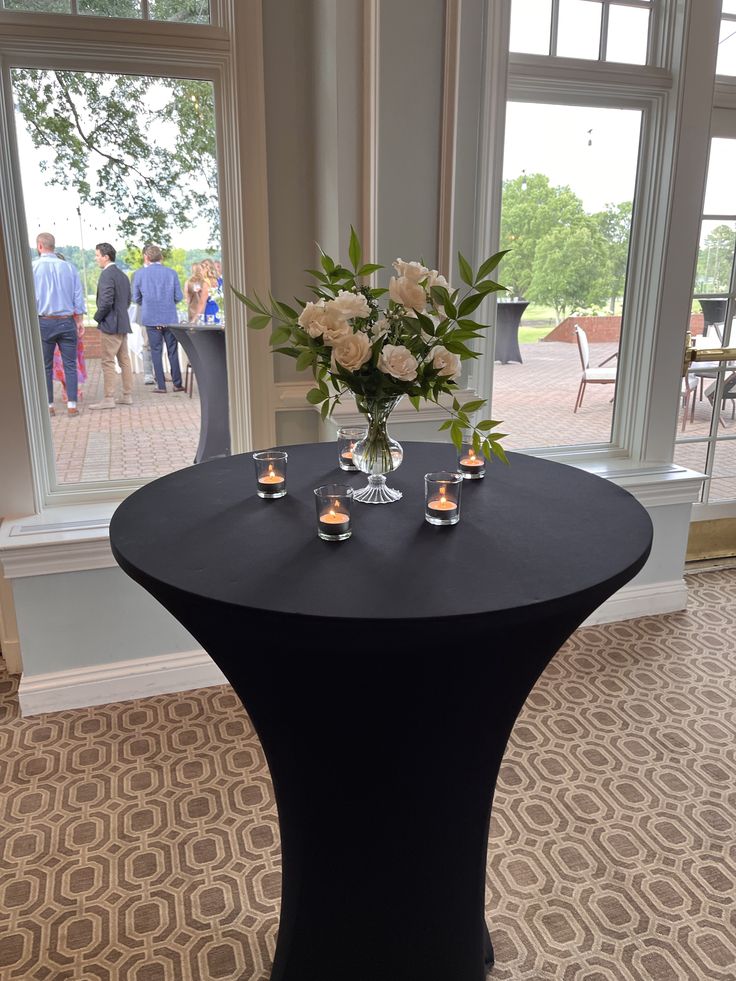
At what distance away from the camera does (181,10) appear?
2512 mm

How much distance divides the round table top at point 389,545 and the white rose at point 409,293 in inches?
15.3

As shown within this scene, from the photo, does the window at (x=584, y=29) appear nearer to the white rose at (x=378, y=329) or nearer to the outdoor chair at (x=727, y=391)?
the outdoor chair at (x=727, y=391)

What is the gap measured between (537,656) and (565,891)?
929 mm

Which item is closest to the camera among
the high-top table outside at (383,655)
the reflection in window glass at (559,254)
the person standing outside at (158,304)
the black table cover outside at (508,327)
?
the high-top table outside at (383,655)

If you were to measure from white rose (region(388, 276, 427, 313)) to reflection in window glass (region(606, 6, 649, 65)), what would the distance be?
2.18 meters

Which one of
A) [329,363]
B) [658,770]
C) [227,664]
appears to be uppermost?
[329,363]

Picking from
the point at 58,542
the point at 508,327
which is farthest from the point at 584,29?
the point at 58,542

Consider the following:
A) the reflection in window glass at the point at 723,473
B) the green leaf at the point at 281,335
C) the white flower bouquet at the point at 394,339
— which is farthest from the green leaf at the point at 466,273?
the reflection in window glass at the point at 723,473

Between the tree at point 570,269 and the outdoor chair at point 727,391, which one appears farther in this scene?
the outdoor chair at point 727,391

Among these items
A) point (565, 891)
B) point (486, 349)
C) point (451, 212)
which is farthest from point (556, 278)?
point (565, 891)

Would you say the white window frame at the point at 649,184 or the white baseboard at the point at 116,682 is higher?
the white window frame at the point at 649,184

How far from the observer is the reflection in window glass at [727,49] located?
318 centimetres

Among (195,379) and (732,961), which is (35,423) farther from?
(732,961)

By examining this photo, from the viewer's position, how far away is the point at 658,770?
224cm
